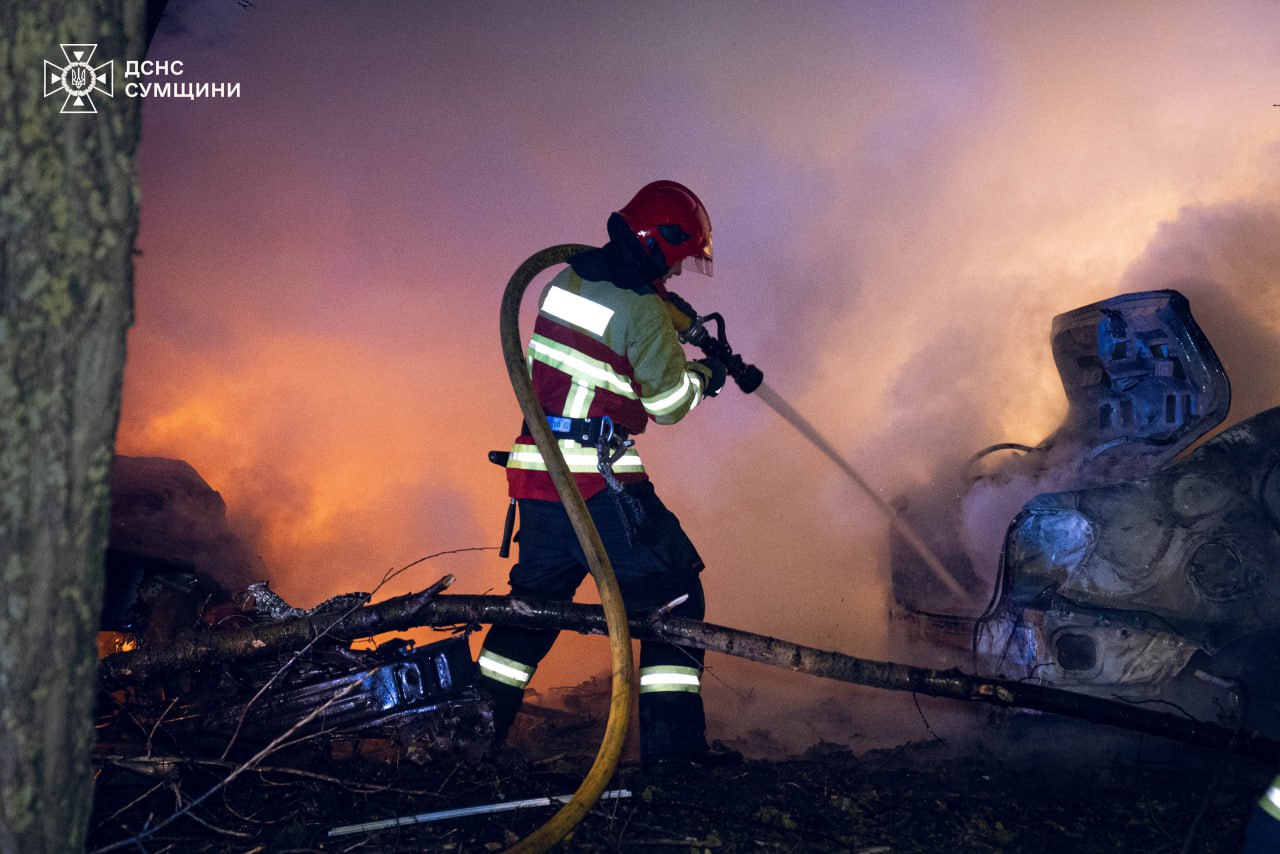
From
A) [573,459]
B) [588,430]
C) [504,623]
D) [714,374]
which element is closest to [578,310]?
[588,430]

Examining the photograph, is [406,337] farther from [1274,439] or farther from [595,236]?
[1274,439]

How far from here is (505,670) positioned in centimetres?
324

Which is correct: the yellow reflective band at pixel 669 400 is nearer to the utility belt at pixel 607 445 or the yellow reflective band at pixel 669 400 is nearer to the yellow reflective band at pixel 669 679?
the utility belt at pixel 607 445

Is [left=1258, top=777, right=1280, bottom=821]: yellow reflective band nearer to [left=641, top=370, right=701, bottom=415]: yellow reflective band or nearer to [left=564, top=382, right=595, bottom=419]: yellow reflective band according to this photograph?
[left=641, top=370, right=701, bottom=415]: yellow reflective band

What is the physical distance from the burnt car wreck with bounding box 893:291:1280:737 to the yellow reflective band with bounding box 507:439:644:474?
5.59 ft

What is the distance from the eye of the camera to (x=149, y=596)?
416 cm

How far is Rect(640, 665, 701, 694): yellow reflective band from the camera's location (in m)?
3.16

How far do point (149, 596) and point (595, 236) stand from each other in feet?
19.0

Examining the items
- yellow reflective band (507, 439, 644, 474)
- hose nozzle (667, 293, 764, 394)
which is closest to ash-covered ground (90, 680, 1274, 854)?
yellow reflective band (507, 439, 644, 474)

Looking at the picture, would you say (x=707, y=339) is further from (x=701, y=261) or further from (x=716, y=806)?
(x=716, y=806)

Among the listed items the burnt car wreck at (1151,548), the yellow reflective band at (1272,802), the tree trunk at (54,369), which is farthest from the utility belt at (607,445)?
the yellow reflective band at (1272,802)

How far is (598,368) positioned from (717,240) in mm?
5490

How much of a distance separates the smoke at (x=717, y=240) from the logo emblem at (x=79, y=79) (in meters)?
5.71

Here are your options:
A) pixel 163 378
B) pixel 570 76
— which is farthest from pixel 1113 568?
pixel 163 378
